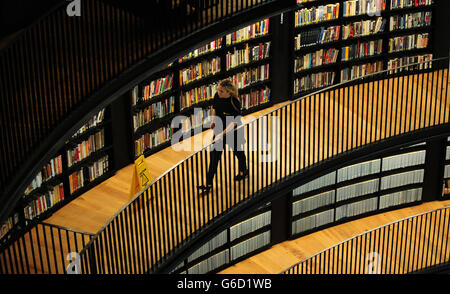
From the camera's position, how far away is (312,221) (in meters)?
11.2

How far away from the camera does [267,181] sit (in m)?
8.42

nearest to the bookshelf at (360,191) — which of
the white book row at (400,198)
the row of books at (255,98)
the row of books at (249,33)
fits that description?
the white book row at (400,198)

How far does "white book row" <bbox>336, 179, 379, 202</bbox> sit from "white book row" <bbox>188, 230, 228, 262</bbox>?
2.09m

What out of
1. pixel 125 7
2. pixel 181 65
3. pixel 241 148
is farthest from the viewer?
pixel 181 65

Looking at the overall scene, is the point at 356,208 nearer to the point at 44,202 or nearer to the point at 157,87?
the point at 157,87

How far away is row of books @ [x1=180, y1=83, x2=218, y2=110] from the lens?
9734 mm

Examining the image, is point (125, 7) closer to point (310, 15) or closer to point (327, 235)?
point (310, 15)

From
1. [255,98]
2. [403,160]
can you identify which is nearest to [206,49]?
[255,98]

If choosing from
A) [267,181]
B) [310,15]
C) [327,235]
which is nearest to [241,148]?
[267,181]

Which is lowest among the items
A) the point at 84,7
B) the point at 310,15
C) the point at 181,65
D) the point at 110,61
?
the point at 110,61

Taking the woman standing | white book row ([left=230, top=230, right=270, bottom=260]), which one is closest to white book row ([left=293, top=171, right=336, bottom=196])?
white book row ([left=230, top=230, right=270, bottom=260])

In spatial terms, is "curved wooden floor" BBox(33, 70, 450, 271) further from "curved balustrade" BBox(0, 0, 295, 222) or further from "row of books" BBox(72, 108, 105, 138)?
"curved balustrade" BBox(0, 0, 295, 222)

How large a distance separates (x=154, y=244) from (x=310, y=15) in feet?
14.4

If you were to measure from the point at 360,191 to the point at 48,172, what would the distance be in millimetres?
5184
